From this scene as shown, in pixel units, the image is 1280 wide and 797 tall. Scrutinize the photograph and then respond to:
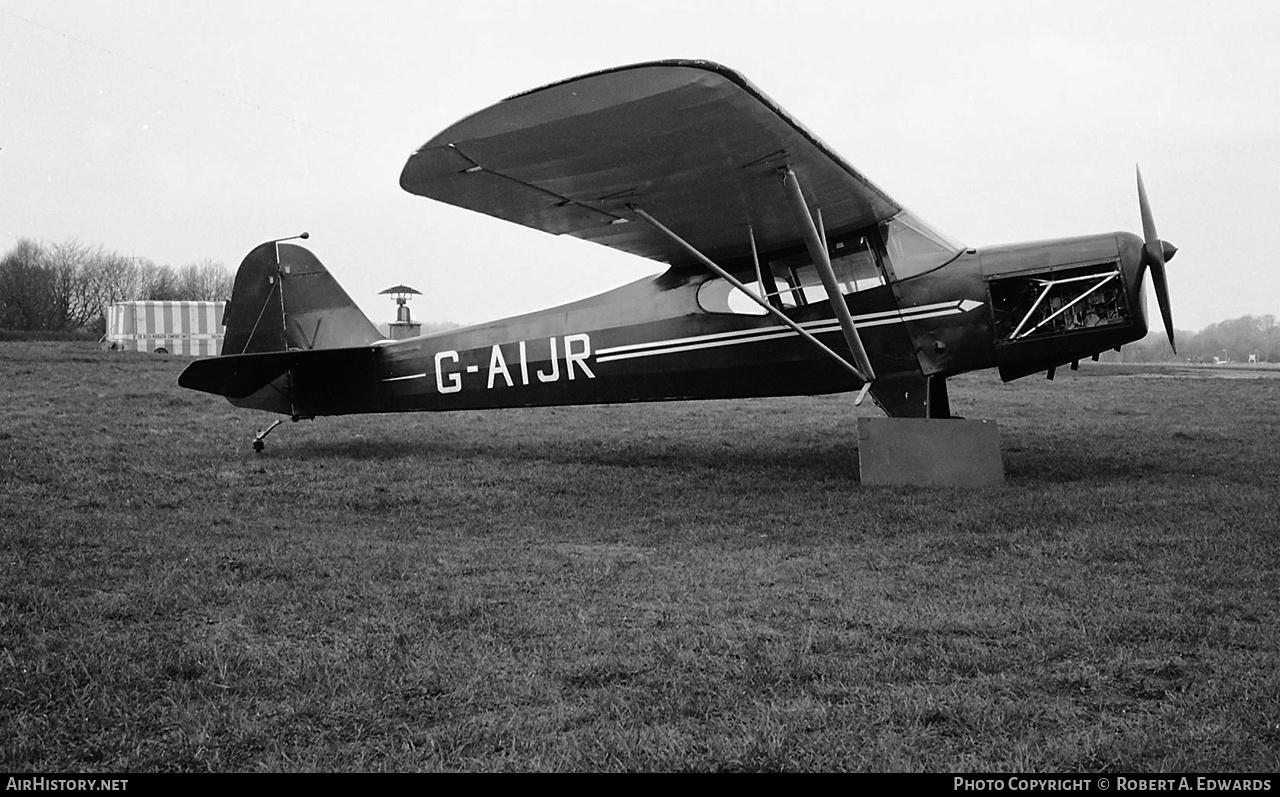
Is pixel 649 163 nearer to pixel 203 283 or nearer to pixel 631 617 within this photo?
pixel 631 617

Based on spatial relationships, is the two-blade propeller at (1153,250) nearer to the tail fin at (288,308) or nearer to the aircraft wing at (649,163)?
the aircraft wing at (649,163)

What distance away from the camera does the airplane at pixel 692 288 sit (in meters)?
5.93

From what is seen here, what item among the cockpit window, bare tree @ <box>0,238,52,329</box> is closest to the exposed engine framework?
the cockpit window

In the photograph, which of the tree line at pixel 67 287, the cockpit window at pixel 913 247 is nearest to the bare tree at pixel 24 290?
the tree line at pixel 67 287

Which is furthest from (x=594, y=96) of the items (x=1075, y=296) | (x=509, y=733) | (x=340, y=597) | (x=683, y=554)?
(x=1075, y=296)

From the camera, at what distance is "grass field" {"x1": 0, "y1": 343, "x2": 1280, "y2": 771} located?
8.09 feet

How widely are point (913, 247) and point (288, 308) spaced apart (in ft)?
22.7

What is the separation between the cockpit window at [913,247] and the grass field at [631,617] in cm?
202

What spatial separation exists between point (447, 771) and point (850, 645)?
5.37 ft

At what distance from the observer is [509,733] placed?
2535mm

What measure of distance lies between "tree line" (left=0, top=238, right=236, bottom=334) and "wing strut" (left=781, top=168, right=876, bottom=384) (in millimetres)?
34440

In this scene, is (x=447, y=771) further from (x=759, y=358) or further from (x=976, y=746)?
(x=759, y=358)

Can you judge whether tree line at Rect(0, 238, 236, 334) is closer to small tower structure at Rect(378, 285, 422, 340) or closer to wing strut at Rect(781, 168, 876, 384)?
small tower structure at Rect(378, 285, 422, 340)

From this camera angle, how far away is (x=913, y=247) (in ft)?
25.9
